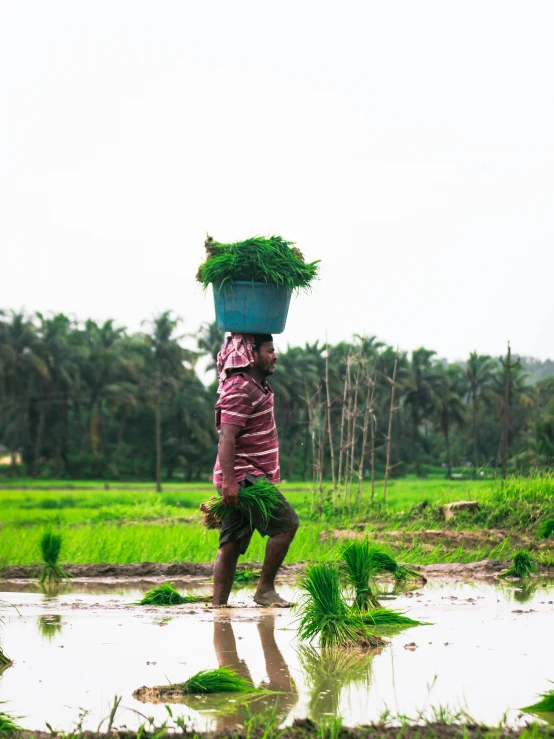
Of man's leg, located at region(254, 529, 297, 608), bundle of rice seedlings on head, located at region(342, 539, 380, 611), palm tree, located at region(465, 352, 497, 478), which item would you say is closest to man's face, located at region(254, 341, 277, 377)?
man's leg, located at region(254, 529, 297, 608)

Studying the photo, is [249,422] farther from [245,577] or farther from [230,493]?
[245,577]

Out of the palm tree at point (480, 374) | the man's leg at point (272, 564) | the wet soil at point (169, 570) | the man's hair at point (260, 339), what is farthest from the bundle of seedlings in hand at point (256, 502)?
the palm tree at point (480, 374)

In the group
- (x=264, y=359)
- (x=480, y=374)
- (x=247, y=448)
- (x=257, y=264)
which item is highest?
(x=480, y=374)

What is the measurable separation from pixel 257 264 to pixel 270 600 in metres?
2.11

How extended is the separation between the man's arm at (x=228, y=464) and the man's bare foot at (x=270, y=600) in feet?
2.22

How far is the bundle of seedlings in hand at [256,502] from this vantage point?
592 cm

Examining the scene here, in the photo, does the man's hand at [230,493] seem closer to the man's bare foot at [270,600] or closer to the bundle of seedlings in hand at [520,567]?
the man's bare foot at [270,600]

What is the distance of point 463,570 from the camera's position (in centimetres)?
828

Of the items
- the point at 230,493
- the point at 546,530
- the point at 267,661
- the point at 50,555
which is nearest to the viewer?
the point at 267,661

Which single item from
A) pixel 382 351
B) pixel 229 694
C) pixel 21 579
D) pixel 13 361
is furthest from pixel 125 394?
pixel 229 694

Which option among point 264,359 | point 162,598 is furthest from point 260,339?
point 162,598

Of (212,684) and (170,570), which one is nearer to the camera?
(212,684)

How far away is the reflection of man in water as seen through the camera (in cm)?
328

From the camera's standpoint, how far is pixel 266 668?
4055mm
